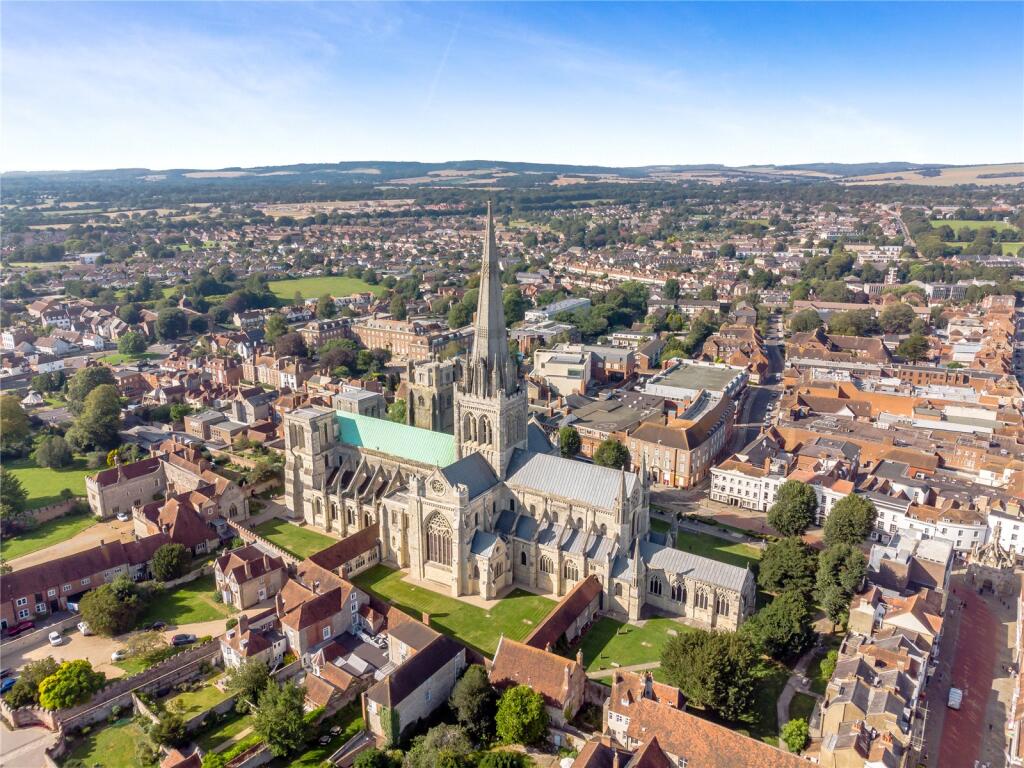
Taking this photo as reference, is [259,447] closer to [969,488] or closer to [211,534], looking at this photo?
[211,534]

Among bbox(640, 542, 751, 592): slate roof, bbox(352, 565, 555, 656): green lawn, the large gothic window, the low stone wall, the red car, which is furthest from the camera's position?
the large gothic window

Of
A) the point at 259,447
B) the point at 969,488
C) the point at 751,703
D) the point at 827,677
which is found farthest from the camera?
the point at 259,447

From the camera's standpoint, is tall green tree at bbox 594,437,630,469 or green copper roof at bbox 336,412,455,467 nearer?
green copper roof at bbox 336,412,455,467

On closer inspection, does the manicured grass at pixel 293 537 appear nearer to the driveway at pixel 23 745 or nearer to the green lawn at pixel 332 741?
the green lawn at pixel 332 741

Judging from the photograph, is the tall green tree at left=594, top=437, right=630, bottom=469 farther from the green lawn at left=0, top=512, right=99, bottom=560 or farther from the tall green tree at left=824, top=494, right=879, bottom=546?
the green lawn at left=0, top=512, right=99, bottom=560

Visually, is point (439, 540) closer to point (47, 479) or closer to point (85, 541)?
point (85, 541)

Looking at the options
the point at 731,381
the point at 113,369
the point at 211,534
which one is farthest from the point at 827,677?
the point at 113,369

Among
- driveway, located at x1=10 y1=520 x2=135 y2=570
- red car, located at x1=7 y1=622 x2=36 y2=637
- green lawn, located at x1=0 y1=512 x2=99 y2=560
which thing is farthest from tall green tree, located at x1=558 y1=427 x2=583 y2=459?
red car, located at x1=7 y1=622 x2=36 y2=637
